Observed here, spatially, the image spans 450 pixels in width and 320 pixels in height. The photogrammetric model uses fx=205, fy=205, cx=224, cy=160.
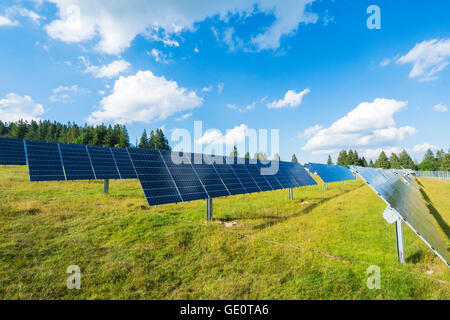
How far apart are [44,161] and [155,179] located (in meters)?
10.9

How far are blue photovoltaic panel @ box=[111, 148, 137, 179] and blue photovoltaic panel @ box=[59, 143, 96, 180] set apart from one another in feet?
8.28

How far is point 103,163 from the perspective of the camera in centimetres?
1928

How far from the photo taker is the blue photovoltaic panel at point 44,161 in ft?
45.6

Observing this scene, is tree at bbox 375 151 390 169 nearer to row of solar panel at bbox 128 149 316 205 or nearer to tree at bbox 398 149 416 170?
tree at bbox 398 149 416 170

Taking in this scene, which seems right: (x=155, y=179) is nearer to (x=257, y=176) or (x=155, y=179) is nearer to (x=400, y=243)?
(x=257, y=176)

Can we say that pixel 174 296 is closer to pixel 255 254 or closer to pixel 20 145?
pixel 255 254

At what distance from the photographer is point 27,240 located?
8.60 meters

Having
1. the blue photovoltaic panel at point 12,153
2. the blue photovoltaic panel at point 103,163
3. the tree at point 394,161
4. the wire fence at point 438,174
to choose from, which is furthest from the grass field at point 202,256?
the tree at point 394,161

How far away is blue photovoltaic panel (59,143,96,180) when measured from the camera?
1572 cm

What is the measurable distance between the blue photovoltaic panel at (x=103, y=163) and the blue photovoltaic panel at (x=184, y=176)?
7254 mm

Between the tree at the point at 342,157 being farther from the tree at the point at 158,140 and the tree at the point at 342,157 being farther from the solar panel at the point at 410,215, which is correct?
the solar panel at the point at 410,215

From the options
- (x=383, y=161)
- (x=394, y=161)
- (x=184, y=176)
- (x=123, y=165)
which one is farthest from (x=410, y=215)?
(x=394, y=161)
